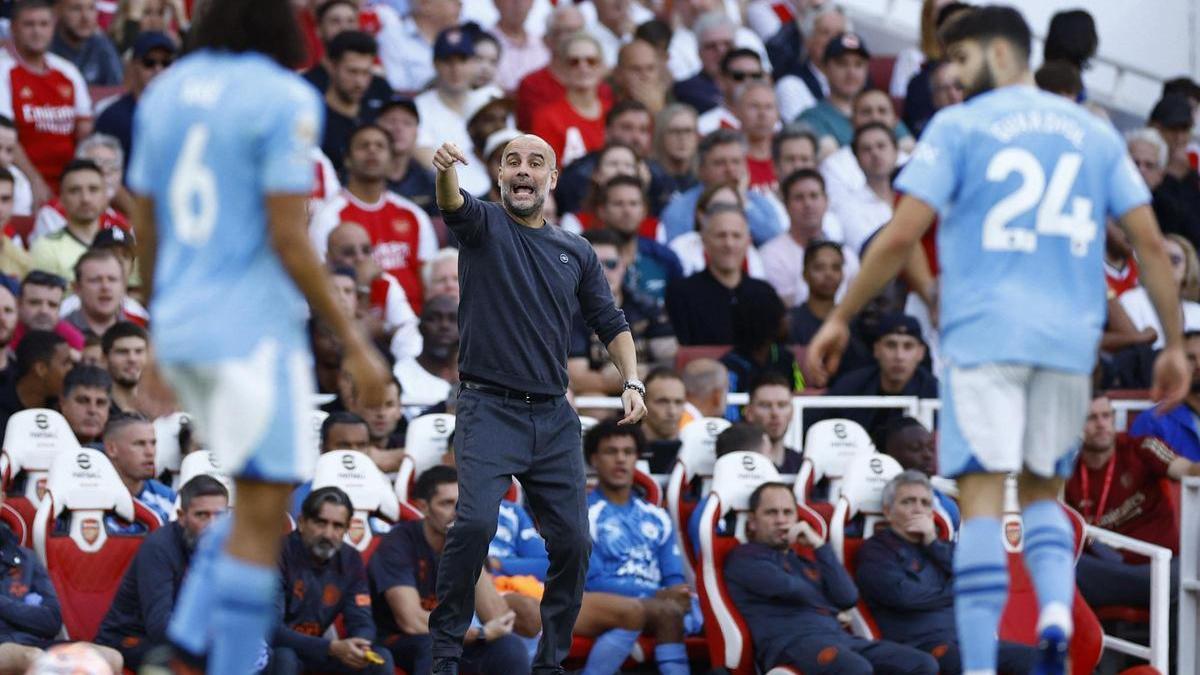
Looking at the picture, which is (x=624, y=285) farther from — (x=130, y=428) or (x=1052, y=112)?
(x=1052, y=112)

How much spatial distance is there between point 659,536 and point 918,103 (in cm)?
749

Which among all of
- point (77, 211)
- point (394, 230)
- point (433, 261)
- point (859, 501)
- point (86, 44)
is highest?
point (86, 44)

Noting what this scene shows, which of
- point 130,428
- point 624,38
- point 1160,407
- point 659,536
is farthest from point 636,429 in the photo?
point 624,38

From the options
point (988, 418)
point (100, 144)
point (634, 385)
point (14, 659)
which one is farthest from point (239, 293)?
point (100, 144)

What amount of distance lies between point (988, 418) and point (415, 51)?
33.3 ft

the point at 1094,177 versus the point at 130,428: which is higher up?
the point at 1094,177

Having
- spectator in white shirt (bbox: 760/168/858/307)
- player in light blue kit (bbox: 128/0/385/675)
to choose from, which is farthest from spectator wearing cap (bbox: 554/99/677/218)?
player in light blue kit (bbox: 128/0/385/675)

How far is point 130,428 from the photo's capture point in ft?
33.0

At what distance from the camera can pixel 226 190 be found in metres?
5.72

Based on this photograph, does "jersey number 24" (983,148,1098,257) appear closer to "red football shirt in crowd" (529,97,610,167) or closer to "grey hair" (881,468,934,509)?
"grey hair" (881,468,934,509)

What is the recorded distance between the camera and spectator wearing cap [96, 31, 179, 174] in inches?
535

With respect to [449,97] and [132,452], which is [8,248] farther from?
[449,97]

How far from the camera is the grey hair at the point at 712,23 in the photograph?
1700 centimetres

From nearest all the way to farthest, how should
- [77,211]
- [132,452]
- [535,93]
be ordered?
[132,452] < [77,211] < [535,93]
